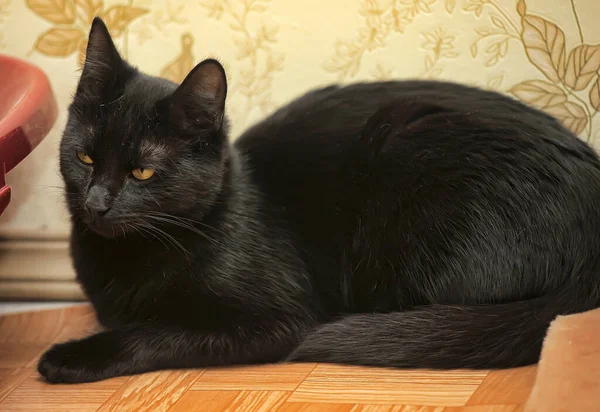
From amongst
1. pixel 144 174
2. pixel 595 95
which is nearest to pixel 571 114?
pixel 595 95

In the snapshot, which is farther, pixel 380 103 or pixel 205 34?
pixel 205 34

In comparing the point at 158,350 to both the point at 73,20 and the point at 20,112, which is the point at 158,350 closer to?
the point at 20,112

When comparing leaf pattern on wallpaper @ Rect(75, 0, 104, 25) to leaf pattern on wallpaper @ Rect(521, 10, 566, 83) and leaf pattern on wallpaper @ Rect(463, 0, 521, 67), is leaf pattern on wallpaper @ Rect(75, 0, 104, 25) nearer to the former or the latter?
leaf pattern on wallpaper @ Rect(463, 0, 521, 67)

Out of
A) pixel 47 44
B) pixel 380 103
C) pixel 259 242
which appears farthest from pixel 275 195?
pixel 47 44

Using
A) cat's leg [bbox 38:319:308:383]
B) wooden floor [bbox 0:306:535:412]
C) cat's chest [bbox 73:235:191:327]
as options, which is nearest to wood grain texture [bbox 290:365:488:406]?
wooden floor [bbox 0:306:535:412]

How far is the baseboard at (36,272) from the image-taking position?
1891mm

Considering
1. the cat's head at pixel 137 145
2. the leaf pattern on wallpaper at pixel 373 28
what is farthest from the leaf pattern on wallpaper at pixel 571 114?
the cat's head at pixel 137 145

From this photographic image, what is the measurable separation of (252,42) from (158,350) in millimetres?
786

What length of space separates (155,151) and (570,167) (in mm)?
745

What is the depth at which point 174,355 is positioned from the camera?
1.38 m

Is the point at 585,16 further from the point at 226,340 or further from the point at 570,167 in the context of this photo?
the point at 226,340

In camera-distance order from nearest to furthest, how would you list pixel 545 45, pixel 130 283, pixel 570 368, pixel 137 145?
pixel 570 368 < pixel 137 145 < pixel 130 283 < pixel 545 45

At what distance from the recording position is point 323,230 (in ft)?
5.08

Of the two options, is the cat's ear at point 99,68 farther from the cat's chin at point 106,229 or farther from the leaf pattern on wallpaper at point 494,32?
the leaf pattern on wallpaper at point 494,32
